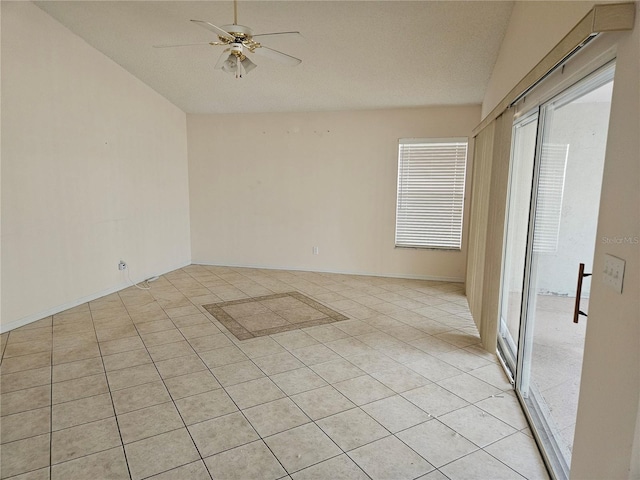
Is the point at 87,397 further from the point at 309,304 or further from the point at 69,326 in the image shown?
the point at 309,304

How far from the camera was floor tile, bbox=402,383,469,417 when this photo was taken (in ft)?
Result: 7.71

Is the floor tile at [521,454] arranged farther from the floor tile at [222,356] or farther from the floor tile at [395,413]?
the floor tile at [222,356]

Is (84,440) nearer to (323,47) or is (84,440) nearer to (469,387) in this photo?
(469,387)

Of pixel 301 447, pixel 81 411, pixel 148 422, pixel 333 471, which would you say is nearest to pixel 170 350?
pixel 81 411

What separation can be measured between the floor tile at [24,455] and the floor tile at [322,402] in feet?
4.51

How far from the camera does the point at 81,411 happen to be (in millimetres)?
2266

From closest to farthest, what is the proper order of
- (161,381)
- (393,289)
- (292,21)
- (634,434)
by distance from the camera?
1. (634,434)
2. (161,381)
3. (292,21)
4. (393,289)

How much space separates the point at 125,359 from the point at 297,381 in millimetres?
1436

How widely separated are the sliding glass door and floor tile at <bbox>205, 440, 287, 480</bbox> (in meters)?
1.40

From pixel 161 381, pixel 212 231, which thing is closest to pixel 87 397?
pixel 161 381

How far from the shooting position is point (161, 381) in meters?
2.64

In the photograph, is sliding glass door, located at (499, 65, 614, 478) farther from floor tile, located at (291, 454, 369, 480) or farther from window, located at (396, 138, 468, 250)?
window, located at (396, 138, 468, 250)

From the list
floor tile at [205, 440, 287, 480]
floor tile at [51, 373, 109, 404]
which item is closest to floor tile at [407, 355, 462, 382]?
floor tile at [205, 440, 287, 480]

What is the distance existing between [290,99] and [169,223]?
2.77 metres
